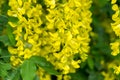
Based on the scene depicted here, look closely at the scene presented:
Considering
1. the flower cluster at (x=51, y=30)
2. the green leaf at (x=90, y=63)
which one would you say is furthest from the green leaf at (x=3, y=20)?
the green leaf at (x=90, y=63)

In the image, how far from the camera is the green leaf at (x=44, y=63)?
209 cm

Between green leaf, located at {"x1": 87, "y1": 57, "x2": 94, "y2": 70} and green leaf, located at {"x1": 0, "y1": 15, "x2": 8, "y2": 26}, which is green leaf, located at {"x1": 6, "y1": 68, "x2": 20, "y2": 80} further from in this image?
green leaf, located at {"x1": 87, "y1": 57, "x2": 94, "y2": 70}

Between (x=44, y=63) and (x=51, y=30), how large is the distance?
9.0 inches

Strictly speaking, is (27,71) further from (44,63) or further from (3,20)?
(3,20)

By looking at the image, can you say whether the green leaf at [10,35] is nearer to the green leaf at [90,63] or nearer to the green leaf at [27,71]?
the green leaf at [27,71]

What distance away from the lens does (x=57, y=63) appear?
2295 mm

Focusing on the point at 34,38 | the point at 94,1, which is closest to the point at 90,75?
the point at 94,1

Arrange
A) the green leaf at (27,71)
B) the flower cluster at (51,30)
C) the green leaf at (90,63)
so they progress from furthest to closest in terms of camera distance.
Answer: the green leaf at (90,63) → the flower cluster at (51,30) → the green leaf at (27,71)

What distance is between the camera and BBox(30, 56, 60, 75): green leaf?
6.85 feet

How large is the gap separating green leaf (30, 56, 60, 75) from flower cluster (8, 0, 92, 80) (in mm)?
55

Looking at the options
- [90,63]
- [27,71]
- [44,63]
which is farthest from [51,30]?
[90,63]

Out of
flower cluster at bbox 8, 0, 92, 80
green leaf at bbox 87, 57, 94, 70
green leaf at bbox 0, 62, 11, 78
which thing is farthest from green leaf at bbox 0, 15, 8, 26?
green leaf at bbox 87, 57, 94, 70

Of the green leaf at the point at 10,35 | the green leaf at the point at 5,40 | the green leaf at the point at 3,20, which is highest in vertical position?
the green leaf at the point at 3,20

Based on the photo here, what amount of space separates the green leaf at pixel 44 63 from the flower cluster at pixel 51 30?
2.2 inches
